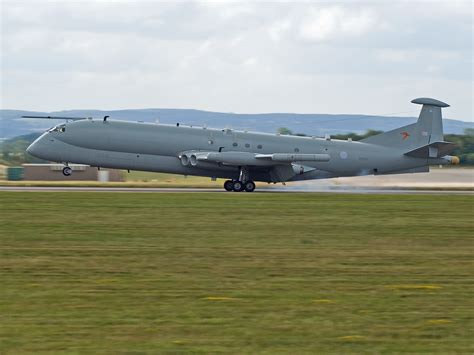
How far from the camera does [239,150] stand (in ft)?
138

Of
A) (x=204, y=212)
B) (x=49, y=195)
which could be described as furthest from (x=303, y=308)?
(x=49, y=195)

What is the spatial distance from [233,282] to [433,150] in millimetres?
29537

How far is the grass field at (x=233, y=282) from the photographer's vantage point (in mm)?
10773

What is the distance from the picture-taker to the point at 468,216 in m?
27.6

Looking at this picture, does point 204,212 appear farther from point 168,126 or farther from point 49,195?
point 168,126

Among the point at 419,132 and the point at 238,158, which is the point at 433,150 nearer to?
the point at 419,132

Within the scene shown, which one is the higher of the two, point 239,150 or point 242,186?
point 239,150

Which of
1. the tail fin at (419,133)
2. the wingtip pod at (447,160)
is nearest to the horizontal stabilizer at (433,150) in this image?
the wingtip pod at (447,160)

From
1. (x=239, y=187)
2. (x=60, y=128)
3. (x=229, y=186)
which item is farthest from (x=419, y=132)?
(x=60, y=128)

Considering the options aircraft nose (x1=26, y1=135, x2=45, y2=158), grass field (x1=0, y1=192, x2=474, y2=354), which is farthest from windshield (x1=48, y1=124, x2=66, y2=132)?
grass field (x1=0, y1=192, x2=474, y2=354)

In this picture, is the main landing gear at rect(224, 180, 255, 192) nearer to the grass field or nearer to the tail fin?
the tail fin

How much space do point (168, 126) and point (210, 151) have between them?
7.70ft

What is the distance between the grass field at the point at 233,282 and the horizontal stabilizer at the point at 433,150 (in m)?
15.5

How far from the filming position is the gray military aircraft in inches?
1612
